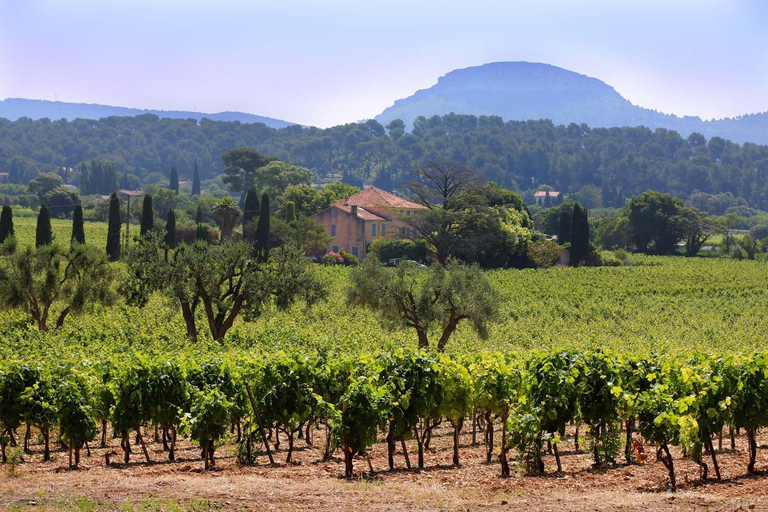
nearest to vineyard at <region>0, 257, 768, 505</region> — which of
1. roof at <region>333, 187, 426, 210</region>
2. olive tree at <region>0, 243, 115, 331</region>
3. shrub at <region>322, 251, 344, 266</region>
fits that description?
olive tree at <region>0, 243, 115, 331</region>

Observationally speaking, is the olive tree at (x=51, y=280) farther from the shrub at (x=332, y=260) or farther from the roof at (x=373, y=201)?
the roof at (x=373, y=201)

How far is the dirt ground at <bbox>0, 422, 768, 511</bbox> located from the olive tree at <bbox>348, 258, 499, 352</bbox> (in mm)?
14009

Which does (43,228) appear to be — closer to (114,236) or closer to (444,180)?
(114,236)

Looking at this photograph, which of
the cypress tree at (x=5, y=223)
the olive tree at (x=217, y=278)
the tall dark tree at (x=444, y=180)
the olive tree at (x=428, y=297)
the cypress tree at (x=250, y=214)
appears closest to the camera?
the olive tree at (x=428, y=297)

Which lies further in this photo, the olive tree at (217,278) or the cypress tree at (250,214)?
the cypress tree at (250,214)

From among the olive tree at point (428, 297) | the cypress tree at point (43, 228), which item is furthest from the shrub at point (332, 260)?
the olive tree at point (428, 297)

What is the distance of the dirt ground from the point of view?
12.5 m

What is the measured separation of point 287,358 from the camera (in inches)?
666

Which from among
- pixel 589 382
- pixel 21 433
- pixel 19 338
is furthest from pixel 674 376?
pixel 19 338

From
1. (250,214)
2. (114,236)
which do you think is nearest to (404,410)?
(114,236)

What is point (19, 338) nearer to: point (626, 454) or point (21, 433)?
point (21, 433)

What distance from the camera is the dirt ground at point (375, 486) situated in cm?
1252

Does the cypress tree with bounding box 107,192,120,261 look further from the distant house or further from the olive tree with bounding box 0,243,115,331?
the olive tree with bounding box 0,243,115,331

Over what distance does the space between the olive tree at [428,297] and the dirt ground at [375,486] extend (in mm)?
14009
